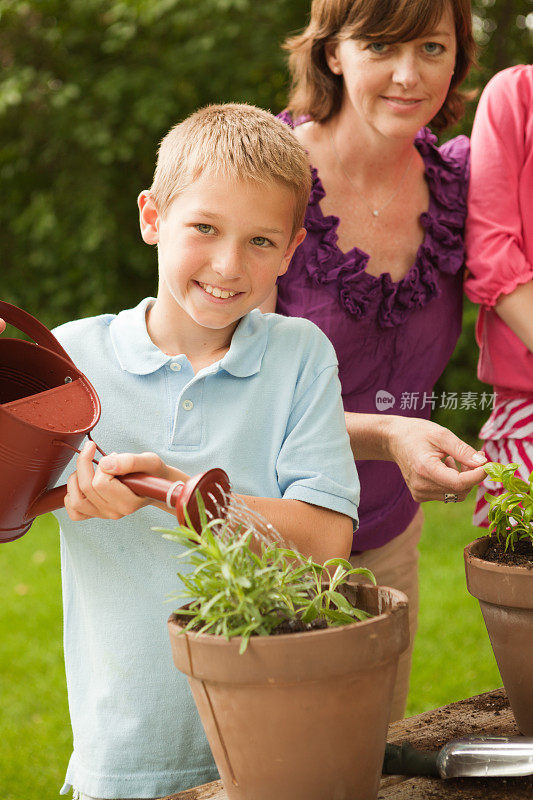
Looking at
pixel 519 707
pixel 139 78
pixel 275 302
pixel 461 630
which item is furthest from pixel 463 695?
pixel 139 78

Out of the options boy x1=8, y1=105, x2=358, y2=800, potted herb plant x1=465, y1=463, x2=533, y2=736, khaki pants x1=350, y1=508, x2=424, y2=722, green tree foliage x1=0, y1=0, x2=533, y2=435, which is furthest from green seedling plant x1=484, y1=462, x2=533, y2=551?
green tree foliage x1=0, y1=0, x2=533, y2=435

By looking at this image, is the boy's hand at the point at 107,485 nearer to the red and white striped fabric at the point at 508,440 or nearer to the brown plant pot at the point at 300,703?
the brown plant pot at the point at 300,703

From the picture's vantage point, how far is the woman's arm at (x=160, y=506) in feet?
3.37

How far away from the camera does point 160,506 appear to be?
43.0 inches

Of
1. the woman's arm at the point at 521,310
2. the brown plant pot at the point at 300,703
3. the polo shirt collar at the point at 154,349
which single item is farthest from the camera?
the woman's arm at the point at 521,310

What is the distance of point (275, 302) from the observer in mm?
1789

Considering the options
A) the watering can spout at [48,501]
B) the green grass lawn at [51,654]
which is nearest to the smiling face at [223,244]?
the watering can spout at [48,501]

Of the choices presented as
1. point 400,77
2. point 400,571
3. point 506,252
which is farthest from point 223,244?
point 400,571

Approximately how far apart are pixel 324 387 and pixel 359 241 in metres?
0.60

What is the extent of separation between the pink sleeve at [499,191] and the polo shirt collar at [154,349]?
61cm

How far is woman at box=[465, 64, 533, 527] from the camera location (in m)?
1.78

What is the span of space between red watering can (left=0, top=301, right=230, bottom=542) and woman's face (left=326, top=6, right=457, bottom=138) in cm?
86

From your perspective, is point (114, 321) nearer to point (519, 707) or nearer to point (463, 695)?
point (519, 707)

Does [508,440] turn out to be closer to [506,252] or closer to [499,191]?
[506,252]
